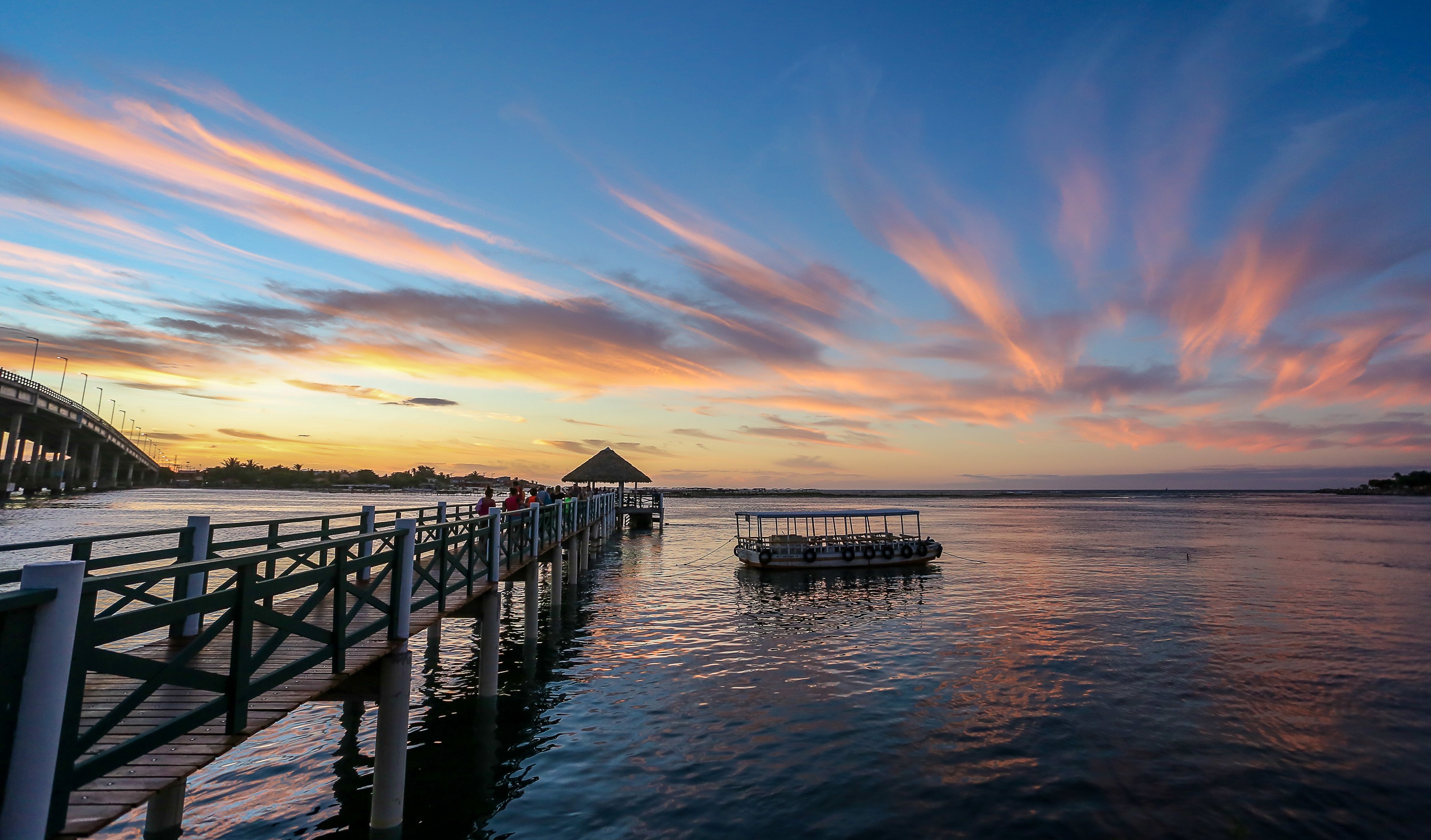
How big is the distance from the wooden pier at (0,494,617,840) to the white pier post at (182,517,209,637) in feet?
0.09

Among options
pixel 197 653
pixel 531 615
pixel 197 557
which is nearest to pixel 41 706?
pixel 197 653

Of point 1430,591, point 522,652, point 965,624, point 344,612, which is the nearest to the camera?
point 344,612

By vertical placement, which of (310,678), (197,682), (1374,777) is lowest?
(1374,777)

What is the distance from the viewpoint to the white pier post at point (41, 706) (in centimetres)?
392

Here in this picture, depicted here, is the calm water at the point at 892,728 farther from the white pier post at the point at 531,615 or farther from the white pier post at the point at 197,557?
the white pier post at the point at 197,557

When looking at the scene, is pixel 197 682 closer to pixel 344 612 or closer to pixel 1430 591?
pixel 344 612

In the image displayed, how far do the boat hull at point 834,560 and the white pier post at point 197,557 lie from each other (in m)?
30.1

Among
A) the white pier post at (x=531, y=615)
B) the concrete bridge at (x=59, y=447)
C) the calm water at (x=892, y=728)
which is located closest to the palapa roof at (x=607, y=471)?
the calm water at (x=892, y=728)

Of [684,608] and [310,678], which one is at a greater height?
[310,678]

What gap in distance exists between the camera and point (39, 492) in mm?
120125

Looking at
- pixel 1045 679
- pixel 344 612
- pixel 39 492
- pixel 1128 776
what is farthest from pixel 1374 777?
pixel 39 492

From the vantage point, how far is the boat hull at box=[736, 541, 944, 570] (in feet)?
124

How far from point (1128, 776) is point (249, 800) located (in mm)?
14340

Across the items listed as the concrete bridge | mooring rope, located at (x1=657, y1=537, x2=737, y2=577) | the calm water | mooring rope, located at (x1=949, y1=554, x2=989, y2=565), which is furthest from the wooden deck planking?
the concrete bridge
